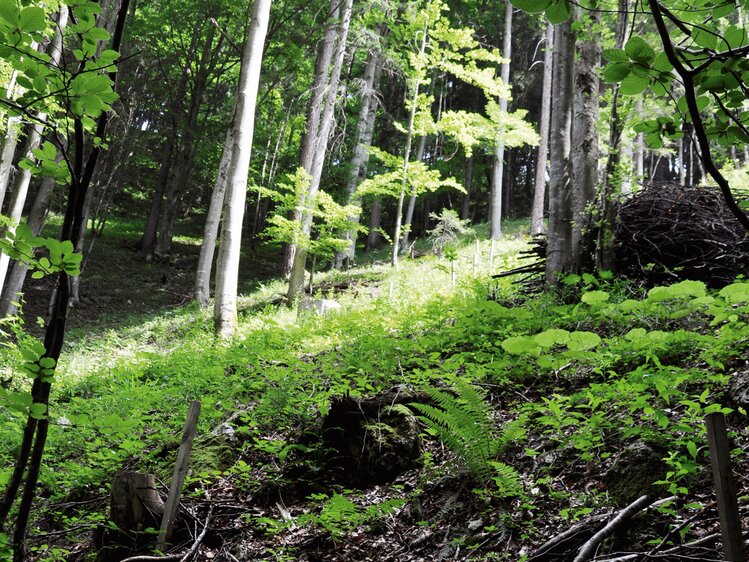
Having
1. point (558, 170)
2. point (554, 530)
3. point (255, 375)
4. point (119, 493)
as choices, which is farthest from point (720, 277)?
point (119, 493)

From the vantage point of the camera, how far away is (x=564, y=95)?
6934 mm

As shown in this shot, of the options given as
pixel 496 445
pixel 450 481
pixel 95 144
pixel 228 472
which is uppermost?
pixel 95 144

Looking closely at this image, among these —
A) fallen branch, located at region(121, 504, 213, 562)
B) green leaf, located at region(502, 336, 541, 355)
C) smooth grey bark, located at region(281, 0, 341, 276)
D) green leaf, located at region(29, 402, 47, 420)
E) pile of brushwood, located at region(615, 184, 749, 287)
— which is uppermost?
smooth grey bark, located at region(281, 0, 341, 276)

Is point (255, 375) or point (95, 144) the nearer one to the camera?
point (95, 144)

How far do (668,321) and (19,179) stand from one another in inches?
446

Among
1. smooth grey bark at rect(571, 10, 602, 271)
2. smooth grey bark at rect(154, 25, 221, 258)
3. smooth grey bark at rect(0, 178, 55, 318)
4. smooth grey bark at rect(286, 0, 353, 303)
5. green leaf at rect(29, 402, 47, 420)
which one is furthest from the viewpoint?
smooth grey bark at rect(154, 25, 221, 258)

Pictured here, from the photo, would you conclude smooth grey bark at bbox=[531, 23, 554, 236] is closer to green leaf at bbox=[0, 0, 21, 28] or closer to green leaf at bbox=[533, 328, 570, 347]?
green leaf at bbox=[533, 328, 570, 347]

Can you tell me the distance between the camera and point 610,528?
7.37 feet

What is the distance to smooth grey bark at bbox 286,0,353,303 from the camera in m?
12.1

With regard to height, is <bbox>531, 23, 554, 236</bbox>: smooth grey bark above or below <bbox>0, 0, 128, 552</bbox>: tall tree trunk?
above

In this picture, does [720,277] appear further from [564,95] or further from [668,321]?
[564,95]

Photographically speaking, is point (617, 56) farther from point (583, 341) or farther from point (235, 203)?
point (235, 203)

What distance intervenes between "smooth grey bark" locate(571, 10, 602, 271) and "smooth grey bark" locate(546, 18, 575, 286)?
0.46 ft

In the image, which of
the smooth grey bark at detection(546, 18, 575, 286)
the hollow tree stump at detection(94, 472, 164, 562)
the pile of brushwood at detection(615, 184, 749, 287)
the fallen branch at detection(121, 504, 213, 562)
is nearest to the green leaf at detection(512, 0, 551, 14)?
the fallen branch at detection(121, 504, 213, 562)
